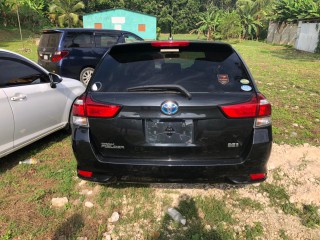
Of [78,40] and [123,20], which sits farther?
[123,20]

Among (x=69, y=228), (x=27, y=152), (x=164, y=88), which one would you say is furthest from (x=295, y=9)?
(x=69, y=228)

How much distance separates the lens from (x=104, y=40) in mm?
9602

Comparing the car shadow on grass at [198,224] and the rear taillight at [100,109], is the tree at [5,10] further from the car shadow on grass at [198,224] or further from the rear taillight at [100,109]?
the car shadow on grass at [198,224]

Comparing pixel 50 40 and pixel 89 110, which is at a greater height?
pixel 89 110

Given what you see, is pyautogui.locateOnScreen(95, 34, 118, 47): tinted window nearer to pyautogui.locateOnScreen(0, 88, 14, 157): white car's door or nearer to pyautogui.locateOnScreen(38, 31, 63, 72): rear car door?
pyautogui.locateOnScreen(38, 31, 63, 72): rear car door

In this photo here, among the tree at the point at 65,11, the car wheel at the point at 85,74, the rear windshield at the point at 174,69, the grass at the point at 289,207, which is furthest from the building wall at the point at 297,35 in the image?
the tree at the point at 65,11

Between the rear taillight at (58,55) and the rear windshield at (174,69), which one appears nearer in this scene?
the rear windshield at (174,69)

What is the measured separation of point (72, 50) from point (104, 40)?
127 cm

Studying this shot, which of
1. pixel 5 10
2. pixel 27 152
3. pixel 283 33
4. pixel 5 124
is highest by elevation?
pixel 5 10

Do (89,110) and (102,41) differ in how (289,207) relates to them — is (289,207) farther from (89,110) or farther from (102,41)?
(102,41)

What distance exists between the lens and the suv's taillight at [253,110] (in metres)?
2.54

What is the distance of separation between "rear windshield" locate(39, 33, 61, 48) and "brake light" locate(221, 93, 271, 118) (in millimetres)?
7492

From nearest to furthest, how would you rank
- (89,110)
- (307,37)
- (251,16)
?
(89,110) < (307,37) < (251,16)

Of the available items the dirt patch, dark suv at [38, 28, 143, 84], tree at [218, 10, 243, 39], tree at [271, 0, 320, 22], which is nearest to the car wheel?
dark suv at [38, 28, 143, 84]
